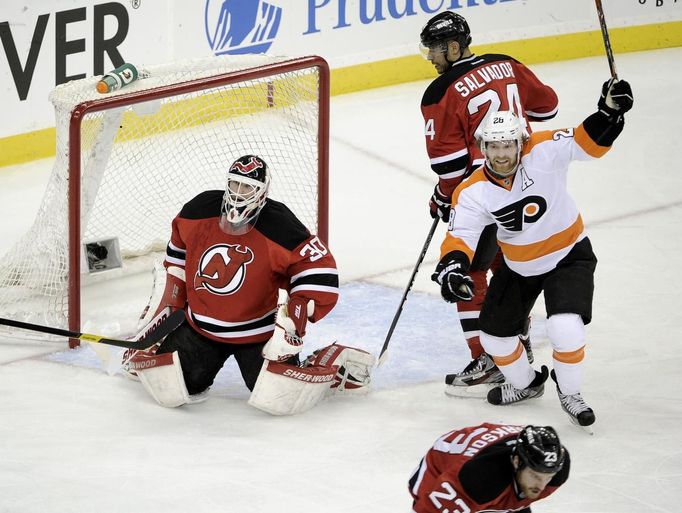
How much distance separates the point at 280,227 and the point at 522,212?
751 millimetres

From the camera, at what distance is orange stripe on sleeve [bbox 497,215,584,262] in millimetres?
3990

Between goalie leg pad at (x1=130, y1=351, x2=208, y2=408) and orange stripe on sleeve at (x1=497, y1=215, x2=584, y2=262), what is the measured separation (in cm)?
107

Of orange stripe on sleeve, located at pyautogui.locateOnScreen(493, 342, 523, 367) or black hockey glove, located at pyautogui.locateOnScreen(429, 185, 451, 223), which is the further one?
black hockey glove, located at pyautogui.locateOnScreen(429, 185, 451, 223)

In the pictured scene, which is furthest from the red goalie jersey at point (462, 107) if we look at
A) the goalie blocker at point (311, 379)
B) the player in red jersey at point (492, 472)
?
the player in red jersey at point (492, 472)

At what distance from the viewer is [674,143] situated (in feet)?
22.6

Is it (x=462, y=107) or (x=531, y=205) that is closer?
(x=531, y=205)

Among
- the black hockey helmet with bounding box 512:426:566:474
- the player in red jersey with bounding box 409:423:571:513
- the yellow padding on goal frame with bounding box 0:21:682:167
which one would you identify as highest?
the black hockey helmet with bounding box 512:426:566:474

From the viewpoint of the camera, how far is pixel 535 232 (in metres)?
3.97

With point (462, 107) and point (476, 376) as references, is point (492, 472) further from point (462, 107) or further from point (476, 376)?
point (462, 107)

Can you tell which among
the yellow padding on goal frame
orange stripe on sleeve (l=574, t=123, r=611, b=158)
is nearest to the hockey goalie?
orange stripe on sleeve (l=574, t=123, r=611, b=158)

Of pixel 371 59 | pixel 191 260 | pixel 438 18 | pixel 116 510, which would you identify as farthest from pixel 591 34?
pixel 116 510

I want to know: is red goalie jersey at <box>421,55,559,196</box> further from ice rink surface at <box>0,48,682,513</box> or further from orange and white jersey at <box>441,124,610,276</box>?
ice rink surface at <box>0,48,682,513</box>

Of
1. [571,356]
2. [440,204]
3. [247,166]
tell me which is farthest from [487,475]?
[440,204]

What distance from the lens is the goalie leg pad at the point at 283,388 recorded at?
4102mm
